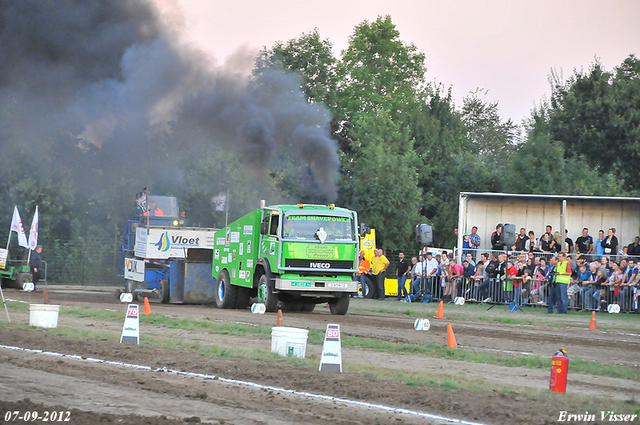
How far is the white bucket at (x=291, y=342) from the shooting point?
1127 cm

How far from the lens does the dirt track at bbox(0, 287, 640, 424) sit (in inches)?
295

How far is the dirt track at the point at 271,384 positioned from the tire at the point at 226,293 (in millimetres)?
7308

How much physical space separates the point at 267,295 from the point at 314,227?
6.97 feet

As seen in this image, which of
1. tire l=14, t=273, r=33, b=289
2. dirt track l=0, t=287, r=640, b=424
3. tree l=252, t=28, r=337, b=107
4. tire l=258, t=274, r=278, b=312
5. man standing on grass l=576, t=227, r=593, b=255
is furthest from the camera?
tree l=252, t=28, r=337, b=107

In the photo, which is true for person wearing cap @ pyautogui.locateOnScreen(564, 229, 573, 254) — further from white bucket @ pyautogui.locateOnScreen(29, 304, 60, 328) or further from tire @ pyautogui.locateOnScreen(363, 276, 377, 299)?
white bucket @ pyautogui.locateOnScreen(29, 304, 60, 328)

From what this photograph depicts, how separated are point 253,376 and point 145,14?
71.9ft

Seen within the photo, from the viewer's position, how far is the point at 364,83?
5806 centimetres

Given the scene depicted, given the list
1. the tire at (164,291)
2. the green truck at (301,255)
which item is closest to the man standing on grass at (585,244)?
the green truck at (301,255)

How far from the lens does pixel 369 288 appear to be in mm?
30734

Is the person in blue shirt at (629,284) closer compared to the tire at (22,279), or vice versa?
the person in blue shirt at (629,284)

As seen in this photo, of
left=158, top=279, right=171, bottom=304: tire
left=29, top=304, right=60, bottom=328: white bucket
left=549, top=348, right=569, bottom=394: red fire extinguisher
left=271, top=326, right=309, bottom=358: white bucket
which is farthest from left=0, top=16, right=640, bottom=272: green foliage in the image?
left=549, top=348, right=569, bottom=394: red fire extinguisher

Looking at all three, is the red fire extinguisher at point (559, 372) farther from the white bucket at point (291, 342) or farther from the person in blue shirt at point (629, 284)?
the person in blue shirt at point (629, 284)

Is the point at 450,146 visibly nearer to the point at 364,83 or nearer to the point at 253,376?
the point at 364,83

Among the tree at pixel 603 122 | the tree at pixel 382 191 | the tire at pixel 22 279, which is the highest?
the tree at pixel 603 122
